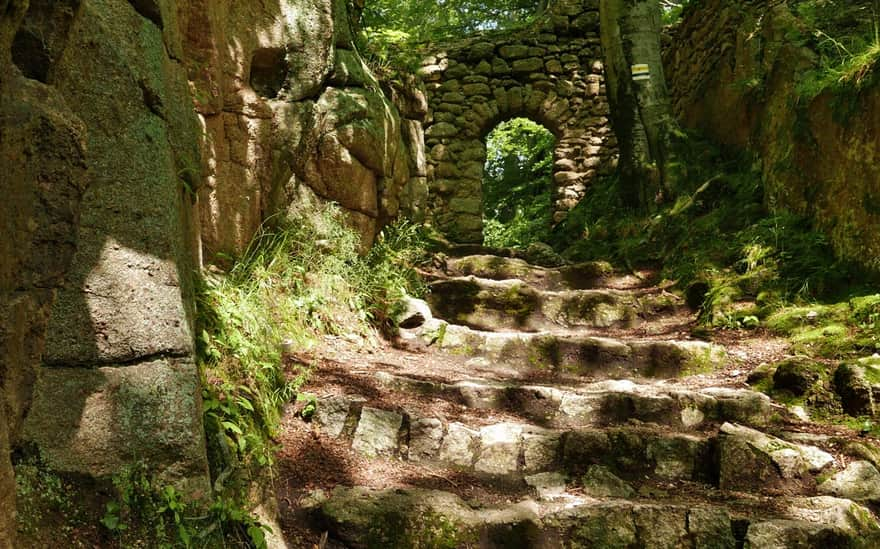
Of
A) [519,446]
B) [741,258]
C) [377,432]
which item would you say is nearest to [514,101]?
[741,258]

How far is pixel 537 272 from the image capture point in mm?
7914

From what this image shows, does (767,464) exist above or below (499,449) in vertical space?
below

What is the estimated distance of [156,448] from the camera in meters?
2.30

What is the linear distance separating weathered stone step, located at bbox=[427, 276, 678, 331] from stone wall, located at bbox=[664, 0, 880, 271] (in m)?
1.56

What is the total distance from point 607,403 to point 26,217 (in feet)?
11.4

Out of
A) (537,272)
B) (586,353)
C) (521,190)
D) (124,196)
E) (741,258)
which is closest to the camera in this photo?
(124,196)

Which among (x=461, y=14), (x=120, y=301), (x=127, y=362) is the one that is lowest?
(x=127, y=362)

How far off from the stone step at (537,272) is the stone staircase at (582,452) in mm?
2320

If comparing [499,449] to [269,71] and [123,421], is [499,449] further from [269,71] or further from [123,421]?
[269,71]

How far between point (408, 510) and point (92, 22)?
2191 mm

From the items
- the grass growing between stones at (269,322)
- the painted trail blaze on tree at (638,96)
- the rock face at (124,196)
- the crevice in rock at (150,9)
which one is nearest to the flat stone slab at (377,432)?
the grass growing between stones at (269,322)

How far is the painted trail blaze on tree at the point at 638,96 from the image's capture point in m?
9.01

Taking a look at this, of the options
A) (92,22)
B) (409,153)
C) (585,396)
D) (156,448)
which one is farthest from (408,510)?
(409,153)

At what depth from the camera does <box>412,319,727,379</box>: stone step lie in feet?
16.6
